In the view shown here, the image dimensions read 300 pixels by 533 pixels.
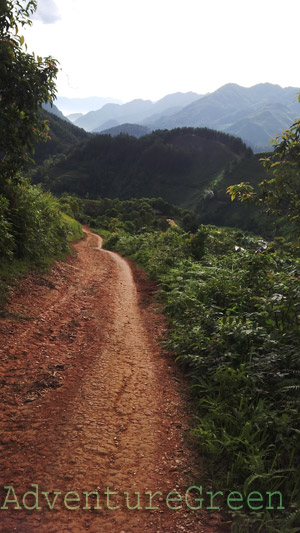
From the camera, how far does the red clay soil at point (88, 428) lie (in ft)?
8.84

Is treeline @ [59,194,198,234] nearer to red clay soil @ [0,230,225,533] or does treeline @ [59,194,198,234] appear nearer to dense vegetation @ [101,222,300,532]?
dense vegetation @ [101,222,300,532]

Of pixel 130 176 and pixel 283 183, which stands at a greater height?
pixel 130 176

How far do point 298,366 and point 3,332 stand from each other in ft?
17.0

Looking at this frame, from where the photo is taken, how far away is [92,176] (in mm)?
183500

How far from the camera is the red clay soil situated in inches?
106

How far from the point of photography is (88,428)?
147 inches

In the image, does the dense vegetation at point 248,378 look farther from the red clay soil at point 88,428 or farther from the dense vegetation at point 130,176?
the dense vegetation at point 130,176


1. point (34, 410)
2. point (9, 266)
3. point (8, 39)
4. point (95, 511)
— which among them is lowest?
point (95, 511)

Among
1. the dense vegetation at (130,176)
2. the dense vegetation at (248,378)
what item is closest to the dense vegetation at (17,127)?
the dense vegetation at (248,378)

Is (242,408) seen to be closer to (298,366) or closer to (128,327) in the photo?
(298,366)

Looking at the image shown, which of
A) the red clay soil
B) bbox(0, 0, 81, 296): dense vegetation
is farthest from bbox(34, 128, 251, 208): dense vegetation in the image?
the red clay soil

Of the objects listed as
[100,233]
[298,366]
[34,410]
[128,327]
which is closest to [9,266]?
[128,327]

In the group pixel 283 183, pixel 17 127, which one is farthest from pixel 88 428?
pixel 17 127

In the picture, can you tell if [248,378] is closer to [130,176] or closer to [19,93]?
[19,93]
